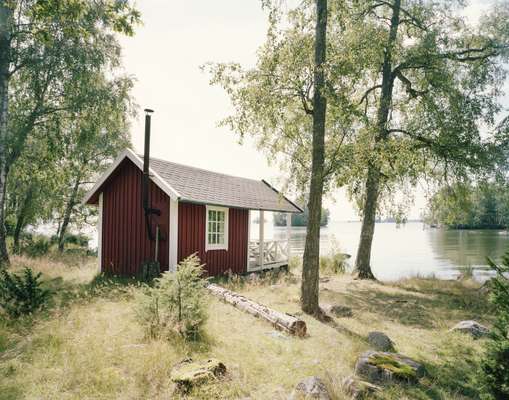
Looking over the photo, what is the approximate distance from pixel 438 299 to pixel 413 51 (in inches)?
334

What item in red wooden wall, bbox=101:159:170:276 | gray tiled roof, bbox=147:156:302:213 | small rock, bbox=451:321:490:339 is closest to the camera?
small rock, bbox=451:321:490:339

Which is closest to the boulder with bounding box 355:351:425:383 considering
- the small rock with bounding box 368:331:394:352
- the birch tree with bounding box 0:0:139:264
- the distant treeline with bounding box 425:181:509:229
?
the small rock with bounding box 368:331:394:352

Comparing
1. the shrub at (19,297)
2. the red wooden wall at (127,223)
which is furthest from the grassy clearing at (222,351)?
the red wooden wall at (127,223)

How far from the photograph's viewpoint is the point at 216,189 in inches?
518

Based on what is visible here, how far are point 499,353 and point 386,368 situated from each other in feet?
5.89

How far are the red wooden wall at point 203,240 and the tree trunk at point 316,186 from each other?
458 centimetres

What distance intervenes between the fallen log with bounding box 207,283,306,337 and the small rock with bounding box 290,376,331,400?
228 centimetres

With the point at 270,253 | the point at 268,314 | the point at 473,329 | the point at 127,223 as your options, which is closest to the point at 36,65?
the point at 127,223

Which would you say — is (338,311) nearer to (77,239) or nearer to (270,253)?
(270,253)

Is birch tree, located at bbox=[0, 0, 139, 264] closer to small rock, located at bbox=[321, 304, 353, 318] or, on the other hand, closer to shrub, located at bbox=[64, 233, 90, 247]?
small rock, located at bbox=[321, 304, 353, 318]

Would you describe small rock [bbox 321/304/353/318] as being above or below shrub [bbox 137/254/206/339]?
below

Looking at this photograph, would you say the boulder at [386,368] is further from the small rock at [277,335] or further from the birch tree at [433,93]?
the birch tree at [433,93]

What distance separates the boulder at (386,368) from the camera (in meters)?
4.65

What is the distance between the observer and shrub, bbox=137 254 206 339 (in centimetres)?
577
